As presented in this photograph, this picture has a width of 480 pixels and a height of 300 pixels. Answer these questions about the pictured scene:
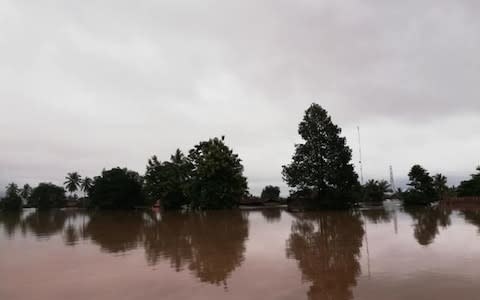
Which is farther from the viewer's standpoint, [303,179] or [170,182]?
[170,182]

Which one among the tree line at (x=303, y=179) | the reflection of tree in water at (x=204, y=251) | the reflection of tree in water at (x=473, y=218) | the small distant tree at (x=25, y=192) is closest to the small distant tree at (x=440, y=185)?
the tree line at (x=303, y=179)

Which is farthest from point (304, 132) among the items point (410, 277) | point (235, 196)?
point (410, 277)

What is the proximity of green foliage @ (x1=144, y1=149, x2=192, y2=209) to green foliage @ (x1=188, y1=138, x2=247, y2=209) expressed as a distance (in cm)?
399

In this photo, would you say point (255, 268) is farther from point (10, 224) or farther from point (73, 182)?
point (73, 182)

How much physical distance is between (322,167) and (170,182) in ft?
68.1

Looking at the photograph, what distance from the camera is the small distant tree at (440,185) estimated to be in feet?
160

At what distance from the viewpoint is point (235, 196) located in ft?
142

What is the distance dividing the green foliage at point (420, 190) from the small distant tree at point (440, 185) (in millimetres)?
2861

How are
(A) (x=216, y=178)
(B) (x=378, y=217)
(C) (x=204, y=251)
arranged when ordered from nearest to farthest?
(C) (x=204, y=251)
(B) (x=378, y=217)
(A) (x=216, y=178)

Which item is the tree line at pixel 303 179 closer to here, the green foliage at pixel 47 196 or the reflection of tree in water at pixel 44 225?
the reflection of tree in water at pixel 44 225

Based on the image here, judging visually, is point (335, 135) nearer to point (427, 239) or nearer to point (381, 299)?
point (427, 239)

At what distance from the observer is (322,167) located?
126 feet

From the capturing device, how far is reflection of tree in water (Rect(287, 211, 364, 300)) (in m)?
8.24

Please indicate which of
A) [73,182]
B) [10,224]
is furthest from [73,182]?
[10,224]
